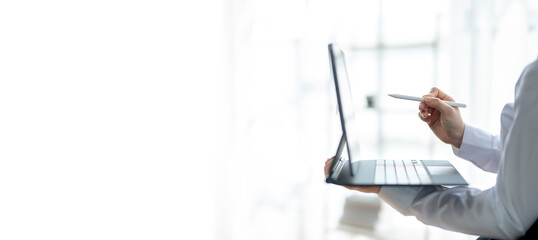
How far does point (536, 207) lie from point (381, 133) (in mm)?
1285

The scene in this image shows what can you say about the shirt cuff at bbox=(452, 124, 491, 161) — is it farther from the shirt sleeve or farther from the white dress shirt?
the white dress shirt

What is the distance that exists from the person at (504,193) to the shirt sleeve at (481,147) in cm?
13

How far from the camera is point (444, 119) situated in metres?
0.94

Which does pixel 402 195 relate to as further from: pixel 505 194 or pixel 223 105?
pixel 223 105

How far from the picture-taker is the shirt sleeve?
935 mm

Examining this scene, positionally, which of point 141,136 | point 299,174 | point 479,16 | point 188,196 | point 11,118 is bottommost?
point 188,196

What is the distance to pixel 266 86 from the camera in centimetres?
222

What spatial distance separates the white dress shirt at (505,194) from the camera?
573 mm

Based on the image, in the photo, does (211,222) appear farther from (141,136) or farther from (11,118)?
(11,118)

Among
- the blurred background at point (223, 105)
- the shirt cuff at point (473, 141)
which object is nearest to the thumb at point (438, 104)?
the shirt cuff at point (473, 141)

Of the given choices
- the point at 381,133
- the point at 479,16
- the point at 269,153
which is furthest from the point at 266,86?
the point at 479,16

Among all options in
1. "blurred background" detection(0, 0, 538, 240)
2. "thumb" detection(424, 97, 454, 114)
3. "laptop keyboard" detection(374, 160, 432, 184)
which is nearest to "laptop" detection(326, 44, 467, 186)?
"laptop keyboard" detection(374, 160, 432, 184)

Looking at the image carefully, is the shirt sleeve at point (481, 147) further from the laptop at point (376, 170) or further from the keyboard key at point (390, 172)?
the keyboard key at point (390, 172)

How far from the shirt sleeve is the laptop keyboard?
0.12m
